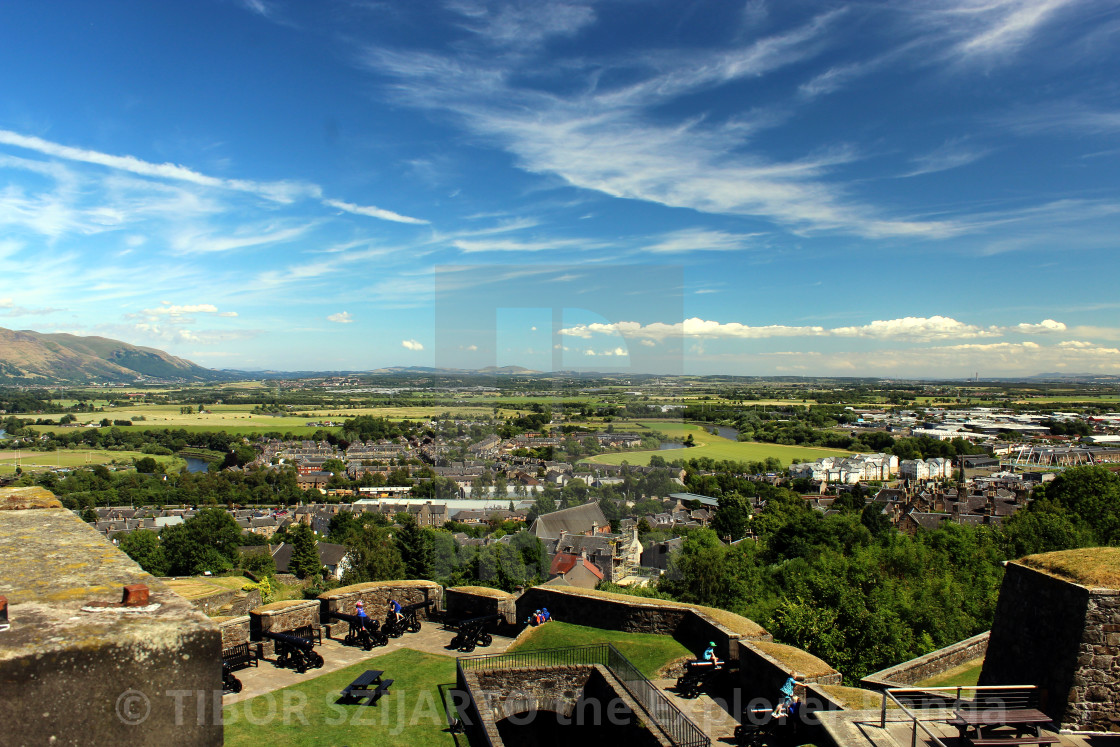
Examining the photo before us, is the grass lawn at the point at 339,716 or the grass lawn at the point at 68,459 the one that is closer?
the grass lawn at the point at 339,716

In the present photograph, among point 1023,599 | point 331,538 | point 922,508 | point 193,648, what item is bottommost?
point 331,538

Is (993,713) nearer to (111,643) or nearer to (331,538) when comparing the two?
(111,643)

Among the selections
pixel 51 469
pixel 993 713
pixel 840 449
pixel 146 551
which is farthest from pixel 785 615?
pixel 51 469

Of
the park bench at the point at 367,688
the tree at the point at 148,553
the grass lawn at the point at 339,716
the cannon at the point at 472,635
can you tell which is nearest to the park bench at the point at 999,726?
the grass lawn at the point at 339,716

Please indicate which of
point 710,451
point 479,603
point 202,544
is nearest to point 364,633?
point 479,603

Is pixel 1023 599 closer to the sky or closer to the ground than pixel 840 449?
closer to the sky

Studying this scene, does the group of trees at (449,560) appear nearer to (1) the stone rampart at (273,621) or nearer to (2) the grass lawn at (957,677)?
(1) the stone rampart at (273,621)

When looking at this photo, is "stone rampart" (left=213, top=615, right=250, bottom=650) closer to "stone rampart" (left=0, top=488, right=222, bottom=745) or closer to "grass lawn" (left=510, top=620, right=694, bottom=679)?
"grass lawn" (left=510, top=620, right=694, bottom=679)
